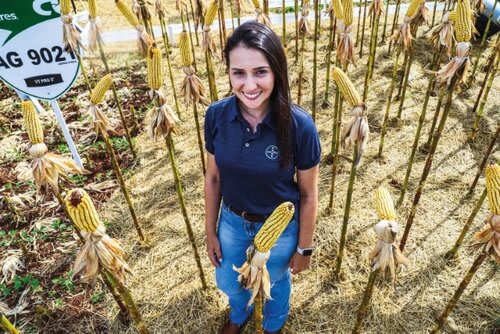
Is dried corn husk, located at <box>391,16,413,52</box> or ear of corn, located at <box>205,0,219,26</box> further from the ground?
ear of corn, located at <box>205,0,219,26</box>

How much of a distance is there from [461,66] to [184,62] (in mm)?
1558

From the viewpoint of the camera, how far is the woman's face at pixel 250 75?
1788 millimetres

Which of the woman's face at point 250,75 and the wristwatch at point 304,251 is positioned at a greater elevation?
the woman's face at point 250,75

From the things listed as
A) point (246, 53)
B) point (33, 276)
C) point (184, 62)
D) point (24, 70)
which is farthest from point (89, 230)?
point (24, 70)

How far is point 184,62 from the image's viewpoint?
2.35 meters

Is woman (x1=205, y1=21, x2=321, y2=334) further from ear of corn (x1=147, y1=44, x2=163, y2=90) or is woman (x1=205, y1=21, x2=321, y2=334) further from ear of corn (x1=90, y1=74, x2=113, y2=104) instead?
ear of corn (x1=90, y1=74, x2=113, y2=104)

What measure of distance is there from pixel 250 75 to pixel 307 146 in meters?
0.48

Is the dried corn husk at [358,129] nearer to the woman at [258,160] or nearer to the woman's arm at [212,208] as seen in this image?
the woman at [258,160]

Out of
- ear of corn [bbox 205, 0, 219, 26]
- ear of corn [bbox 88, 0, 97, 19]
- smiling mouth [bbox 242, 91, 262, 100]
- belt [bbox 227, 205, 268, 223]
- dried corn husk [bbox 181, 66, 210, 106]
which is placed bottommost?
belt [bbox 227, 205, 268, 223]

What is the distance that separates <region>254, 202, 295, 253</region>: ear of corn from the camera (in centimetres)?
123

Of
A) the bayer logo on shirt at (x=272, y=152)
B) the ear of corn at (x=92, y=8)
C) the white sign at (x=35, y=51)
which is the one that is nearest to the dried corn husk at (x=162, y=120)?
the bayer logo on shirt at (x=272, y=152)

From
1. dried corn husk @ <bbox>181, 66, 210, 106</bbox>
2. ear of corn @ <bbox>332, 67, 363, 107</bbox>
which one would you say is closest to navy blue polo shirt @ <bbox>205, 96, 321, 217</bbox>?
ear of corn @ <bbox>332, 67, 363, 107</bbox>

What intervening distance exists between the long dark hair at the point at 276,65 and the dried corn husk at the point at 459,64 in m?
→ 0.84

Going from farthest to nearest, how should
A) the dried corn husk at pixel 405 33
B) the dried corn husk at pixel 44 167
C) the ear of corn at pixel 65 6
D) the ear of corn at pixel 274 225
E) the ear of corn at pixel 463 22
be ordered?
the dried corn husk at pixel 405 33, the ear of corn at pixel 65 6, the dried corn husk at pixel 44 167, the ear of corn at pixel 463 22, the ear of corn at pixel 274 225
